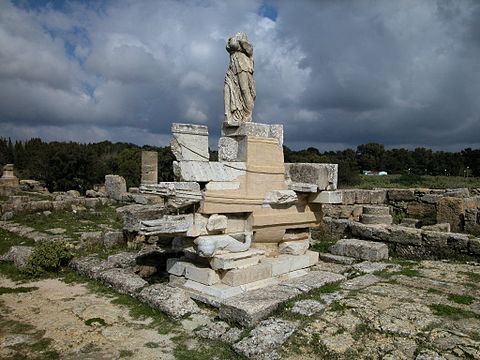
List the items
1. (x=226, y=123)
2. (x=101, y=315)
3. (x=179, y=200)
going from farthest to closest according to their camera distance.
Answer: (x=226, y=123)
(x=179, y=200)
(x=101, y=315)

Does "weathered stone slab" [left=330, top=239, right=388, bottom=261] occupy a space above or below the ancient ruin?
below

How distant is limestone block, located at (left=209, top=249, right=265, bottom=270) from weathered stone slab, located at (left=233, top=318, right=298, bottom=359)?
3.97 feet

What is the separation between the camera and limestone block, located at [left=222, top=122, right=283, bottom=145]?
632cm

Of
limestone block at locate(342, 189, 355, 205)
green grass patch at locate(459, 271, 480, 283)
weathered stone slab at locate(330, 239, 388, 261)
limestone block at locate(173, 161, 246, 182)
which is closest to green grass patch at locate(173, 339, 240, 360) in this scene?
limestone block at locate(173, 161, 246, 182)

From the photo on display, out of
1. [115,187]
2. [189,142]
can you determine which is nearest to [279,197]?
[189,142]

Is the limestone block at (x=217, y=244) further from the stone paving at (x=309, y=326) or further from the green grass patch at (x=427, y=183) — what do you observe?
the green grass patch at (x=427, y=183)

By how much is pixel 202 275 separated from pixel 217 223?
77cm

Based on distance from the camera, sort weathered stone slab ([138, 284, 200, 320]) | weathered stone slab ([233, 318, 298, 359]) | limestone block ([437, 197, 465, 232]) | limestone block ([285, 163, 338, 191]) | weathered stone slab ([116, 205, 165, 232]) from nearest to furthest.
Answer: weathered stone slab ([233, 318, 298, 359]) < weathered stone slab ([138, 284, 200, 320]) < limestone block ([285, 163, 338, 191]) < weathered stone slab ([116, 205, 165, 232]) < limestone block ([437, 197, 465, 232])

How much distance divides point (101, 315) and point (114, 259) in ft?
7.00

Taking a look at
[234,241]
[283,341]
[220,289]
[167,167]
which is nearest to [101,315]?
[220,289]

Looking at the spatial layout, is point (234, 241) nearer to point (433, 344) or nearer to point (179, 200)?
point (179, 200)

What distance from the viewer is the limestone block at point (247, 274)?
570 cm

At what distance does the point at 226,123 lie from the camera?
6.55 metres

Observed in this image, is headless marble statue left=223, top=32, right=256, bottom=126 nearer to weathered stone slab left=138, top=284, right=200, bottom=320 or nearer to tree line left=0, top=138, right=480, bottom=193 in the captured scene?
weathered stone slab left=138, top=284, right=200, bottom=320
